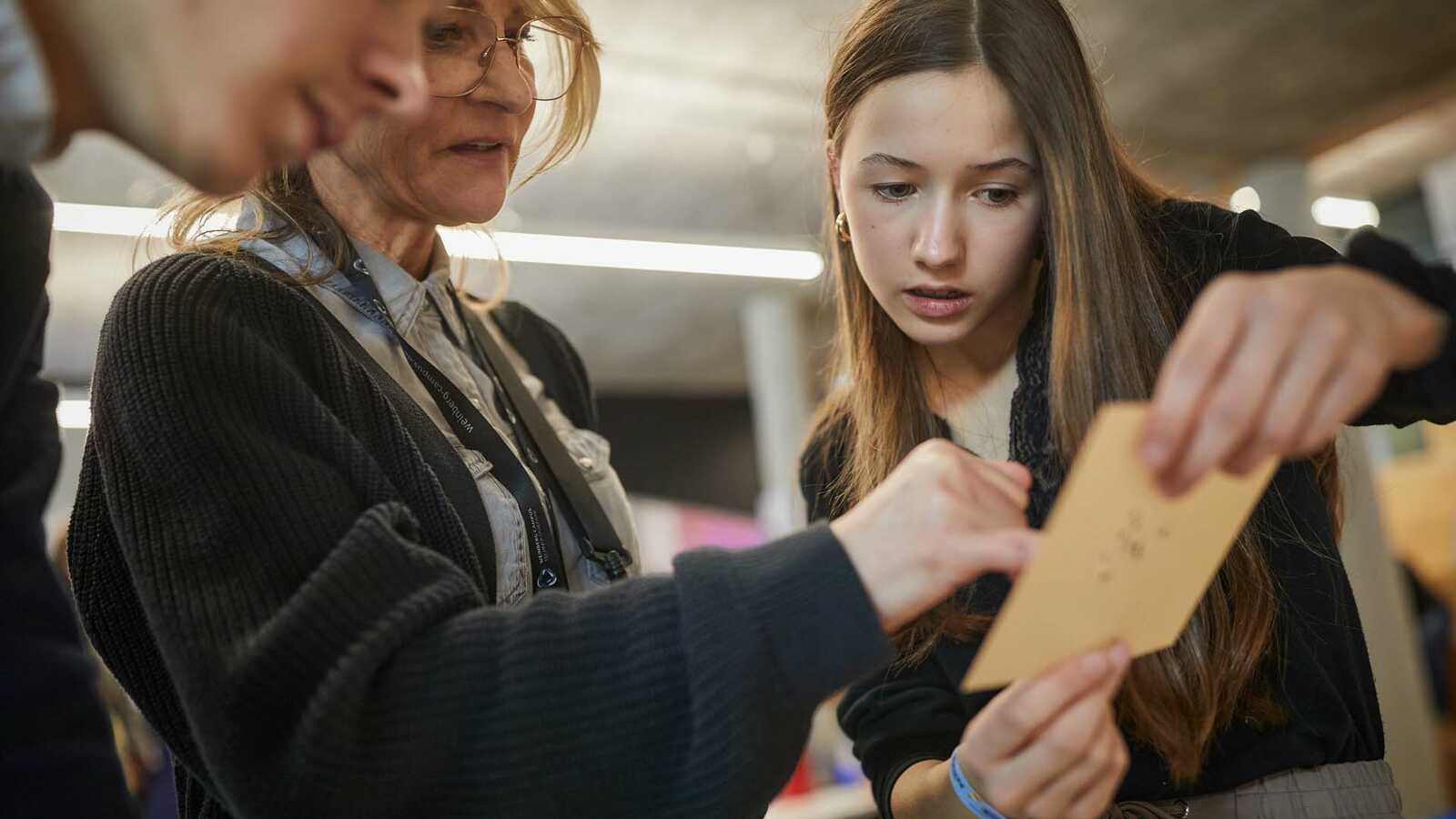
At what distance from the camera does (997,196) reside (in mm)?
1219

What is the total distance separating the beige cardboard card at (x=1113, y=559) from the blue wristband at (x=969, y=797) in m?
0.20

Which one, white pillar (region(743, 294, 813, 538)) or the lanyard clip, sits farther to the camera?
white pillar (region(743, 294, 813, 538))

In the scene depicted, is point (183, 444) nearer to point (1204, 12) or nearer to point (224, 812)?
point (224, 812)

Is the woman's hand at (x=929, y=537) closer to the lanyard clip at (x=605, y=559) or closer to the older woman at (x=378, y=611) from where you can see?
the older woman at (x=378, y=611)

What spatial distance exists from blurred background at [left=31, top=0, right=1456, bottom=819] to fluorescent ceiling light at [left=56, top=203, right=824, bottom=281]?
18mm

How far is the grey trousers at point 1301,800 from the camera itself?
1.05 m

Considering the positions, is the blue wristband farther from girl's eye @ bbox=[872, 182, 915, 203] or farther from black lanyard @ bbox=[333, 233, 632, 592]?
girl's eye @ bbox=[872, 182, 915, 203]

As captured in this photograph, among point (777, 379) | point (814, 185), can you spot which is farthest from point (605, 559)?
point (777, 379)

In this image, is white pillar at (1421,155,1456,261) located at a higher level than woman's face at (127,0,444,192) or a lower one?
higher

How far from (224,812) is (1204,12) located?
5.50 meters

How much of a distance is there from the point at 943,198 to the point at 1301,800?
67 centimetres

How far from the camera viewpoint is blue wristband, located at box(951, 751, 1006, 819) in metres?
0.89

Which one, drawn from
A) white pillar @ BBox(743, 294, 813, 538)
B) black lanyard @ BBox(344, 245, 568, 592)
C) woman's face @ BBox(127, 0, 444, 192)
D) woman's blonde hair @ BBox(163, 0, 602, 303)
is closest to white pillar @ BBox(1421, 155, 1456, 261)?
white pillar @ BBox(743, 294, 813, 538)

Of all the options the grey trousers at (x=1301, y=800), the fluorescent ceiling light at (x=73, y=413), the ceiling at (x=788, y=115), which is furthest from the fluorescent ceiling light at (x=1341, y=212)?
the fluorescent ceiling light at (x=73, y=413)
